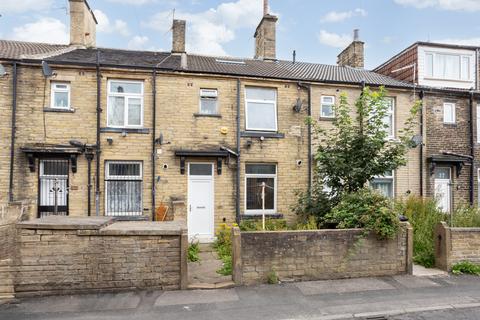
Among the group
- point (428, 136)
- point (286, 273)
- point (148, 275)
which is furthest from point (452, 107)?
point (148, 275)

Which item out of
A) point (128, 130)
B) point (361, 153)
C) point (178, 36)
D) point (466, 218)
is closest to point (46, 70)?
point (128, 130)

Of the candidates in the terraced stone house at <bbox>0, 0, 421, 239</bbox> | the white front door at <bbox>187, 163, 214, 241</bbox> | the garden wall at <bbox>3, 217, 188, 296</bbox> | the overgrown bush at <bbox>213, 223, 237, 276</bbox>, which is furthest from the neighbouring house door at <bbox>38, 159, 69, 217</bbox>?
the overgrown bush at <bbox>213, 223, 237, 276</bbox>

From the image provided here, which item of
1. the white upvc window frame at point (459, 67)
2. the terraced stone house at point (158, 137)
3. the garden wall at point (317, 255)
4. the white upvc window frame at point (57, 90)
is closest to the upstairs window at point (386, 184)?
the terraced stone house at point (158, 137)

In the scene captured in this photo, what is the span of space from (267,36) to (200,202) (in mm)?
9517

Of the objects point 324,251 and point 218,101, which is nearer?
point 324,251

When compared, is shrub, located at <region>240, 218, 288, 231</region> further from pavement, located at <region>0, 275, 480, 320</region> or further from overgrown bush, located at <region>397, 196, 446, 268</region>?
pavement, located at <region>0, 275, 480, 320</region>

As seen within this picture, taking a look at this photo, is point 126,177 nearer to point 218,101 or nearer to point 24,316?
point 218,101

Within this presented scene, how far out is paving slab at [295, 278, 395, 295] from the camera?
6.20m

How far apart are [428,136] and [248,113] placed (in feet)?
25.0

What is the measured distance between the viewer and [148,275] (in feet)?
19.8

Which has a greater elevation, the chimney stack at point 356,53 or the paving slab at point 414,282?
the chimney stack at point 356,53

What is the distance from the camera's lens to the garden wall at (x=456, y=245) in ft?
24.4

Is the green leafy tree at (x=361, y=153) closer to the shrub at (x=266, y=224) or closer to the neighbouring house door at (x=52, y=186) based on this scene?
the shrub at (x=266, y=224)

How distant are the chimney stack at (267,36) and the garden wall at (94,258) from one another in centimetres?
1211
